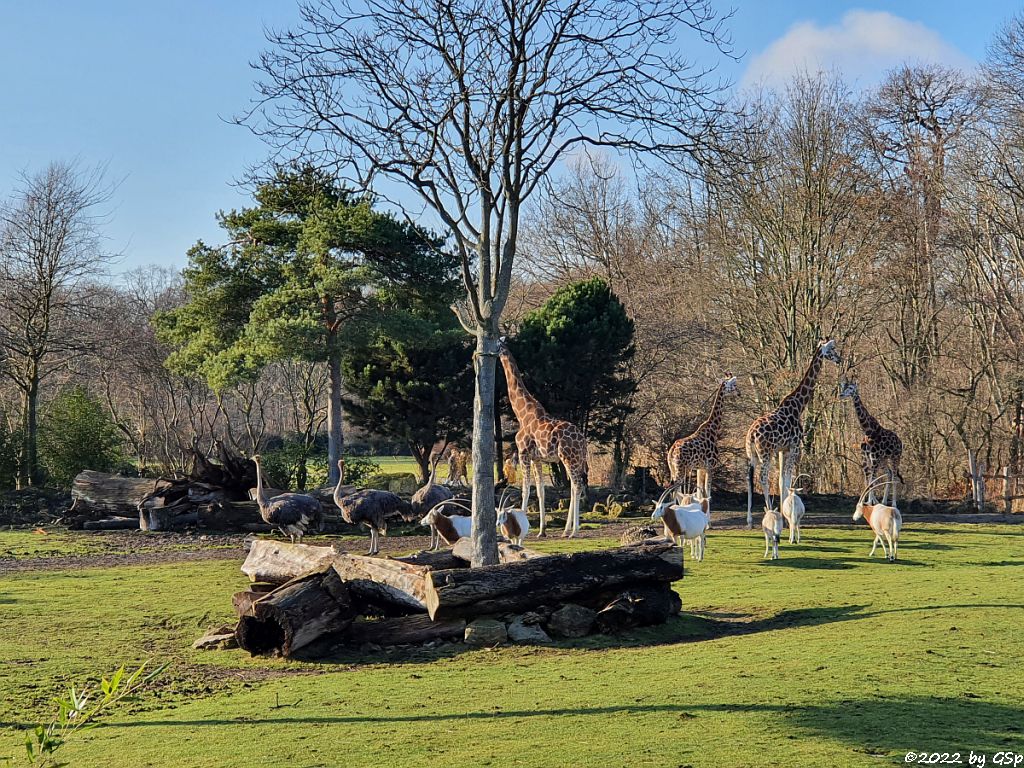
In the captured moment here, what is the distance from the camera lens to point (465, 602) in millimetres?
11820

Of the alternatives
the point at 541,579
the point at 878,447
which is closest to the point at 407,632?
the point at 541,579

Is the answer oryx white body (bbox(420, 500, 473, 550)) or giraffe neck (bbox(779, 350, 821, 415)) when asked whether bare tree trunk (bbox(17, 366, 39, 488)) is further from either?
giraffe neck (bbox(779, 350, 821, 415))

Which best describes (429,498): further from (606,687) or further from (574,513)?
(606,687)

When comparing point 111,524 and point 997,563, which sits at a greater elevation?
point 111,524

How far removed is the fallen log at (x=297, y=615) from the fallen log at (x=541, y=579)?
1.05m

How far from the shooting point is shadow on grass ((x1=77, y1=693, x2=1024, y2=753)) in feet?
22.7

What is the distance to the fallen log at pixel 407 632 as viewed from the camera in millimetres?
12047

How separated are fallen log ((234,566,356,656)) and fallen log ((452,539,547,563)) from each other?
3188 mm

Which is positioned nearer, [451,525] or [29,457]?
[451,525]

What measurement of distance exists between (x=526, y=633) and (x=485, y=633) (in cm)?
51

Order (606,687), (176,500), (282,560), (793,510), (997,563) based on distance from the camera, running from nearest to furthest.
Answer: (606,687), (282,560), (997,563), (793,510), (176,500)

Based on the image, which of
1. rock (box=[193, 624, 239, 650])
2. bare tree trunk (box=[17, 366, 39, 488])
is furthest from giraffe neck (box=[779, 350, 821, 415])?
bare tree trunk (box=[17, 366, 39, 488])

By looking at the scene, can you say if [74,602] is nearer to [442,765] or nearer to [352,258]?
[442,765]

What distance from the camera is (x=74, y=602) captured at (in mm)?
15039
